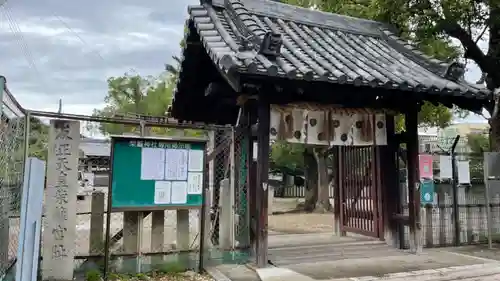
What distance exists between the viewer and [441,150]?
1016cm

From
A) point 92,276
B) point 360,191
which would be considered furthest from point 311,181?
point 92,276

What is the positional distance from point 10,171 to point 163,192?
7.34 feet

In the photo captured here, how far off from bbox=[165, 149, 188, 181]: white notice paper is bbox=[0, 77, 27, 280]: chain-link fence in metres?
2.02

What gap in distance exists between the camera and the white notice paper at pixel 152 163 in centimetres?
652

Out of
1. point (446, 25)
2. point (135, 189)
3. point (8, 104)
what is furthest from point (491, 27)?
point (8, 104)

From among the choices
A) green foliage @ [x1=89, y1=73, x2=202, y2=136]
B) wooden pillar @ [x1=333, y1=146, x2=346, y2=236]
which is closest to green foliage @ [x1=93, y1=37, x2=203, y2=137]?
green foliage @ [x1=89, y1=73, x2=202, y2=136]

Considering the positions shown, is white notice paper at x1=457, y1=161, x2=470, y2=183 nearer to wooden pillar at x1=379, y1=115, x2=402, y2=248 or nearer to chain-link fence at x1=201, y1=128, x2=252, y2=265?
wooden pillar at x1=379, y1=115, x2=402, y2=248

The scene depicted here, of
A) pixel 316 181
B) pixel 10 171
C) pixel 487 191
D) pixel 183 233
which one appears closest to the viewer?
pixel 10 171

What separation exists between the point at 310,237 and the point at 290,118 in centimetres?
408

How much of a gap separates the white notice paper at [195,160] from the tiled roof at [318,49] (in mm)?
1568

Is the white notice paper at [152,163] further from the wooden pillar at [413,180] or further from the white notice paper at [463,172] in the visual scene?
the white notice paper at [463,172]

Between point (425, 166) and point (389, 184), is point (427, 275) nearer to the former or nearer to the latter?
point (389, 184)

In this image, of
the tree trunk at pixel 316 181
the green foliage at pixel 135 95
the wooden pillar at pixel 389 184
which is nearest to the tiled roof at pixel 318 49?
the wooden pillar at pixel 389 184

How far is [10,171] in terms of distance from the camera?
495 centimetres
